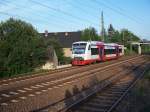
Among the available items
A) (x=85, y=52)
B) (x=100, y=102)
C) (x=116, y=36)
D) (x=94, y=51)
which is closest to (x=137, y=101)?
(x=100, y=102)

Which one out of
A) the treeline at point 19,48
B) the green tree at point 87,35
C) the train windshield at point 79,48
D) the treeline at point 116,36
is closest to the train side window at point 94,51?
the train windshield at point 79,48

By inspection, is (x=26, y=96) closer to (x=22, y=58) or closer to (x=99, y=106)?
(x=99, y=106)

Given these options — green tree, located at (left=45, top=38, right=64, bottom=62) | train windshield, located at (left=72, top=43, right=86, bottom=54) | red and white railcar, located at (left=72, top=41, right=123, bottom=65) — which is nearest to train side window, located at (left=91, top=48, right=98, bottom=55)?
red and white railcar, located at (left=72, top=41, right=123, bottom=65)

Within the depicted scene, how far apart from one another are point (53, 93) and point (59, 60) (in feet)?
81.3

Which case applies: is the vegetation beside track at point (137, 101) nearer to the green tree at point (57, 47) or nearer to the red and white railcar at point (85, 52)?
the red and white railcar at point (85, 52)

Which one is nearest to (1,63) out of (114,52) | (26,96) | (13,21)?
(13,21)

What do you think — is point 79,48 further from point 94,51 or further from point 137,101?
point 137,101

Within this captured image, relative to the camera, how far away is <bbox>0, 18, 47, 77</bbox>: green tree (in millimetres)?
28484

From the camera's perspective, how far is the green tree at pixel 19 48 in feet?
93.5

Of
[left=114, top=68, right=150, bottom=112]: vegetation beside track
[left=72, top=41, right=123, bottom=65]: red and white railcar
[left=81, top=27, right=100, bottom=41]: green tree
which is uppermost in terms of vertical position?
[left=81, top=27, right=100, bottom=41]: green tree

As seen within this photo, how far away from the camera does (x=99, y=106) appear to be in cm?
1183

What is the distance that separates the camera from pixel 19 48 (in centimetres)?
2945

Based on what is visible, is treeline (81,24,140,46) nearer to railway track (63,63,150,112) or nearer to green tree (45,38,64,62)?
green tree (45,38,64,62)

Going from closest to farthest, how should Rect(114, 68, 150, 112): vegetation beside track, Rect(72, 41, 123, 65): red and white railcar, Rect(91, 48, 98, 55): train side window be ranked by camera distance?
Rect(114, 68, 150, 112): vegetation beside track < Rect(72, 41, 123, 65): red and white railcar < Rect(91, 48, 98, 55): train side window
